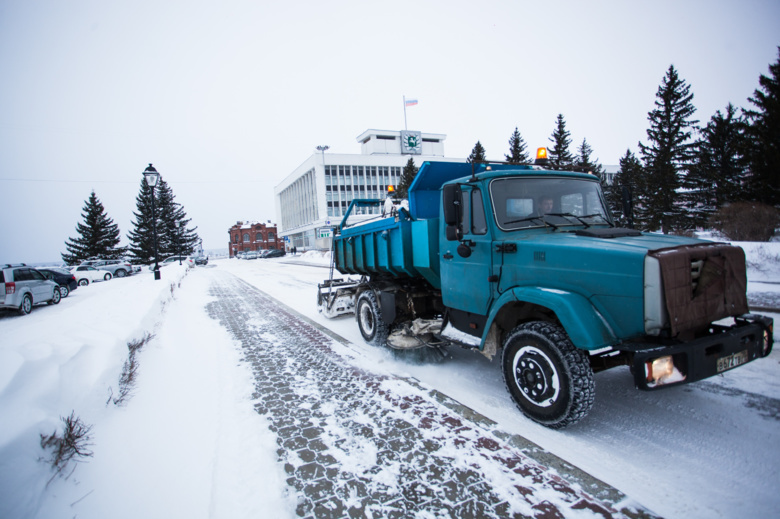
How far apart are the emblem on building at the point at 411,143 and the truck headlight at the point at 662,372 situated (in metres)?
74.6

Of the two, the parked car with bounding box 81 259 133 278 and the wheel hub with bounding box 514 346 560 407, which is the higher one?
the parked car with bounding box 81 259 133 278

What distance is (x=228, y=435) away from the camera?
3555mm

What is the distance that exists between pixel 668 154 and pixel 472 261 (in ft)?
120

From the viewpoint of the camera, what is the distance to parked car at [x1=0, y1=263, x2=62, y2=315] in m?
12.1

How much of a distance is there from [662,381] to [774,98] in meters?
29.5

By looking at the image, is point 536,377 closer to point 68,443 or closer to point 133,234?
point 68,443

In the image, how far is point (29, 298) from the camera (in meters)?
13.1

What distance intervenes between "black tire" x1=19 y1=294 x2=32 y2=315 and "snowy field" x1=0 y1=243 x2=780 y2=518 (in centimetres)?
1101

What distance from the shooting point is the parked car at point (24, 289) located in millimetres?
12091

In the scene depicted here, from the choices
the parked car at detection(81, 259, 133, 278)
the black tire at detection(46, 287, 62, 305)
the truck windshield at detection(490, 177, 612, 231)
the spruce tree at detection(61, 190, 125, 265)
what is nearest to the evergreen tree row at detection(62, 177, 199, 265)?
the spruce tree at detection(61, 190, 125, 265)

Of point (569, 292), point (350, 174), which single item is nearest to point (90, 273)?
point (569, 292)

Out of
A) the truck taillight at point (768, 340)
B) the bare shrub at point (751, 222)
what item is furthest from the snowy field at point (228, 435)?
the bare shrub at point (751, 222)

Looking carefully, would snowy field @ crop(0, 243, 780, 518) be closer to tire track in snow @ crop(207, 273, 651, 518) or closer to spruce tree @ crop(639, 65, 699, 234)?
tire track in snow @ crop(207, 273, 651, 518)

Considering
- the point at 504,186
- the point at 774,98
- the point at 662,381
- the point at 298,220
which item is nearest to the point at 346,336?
the point at 504,186
